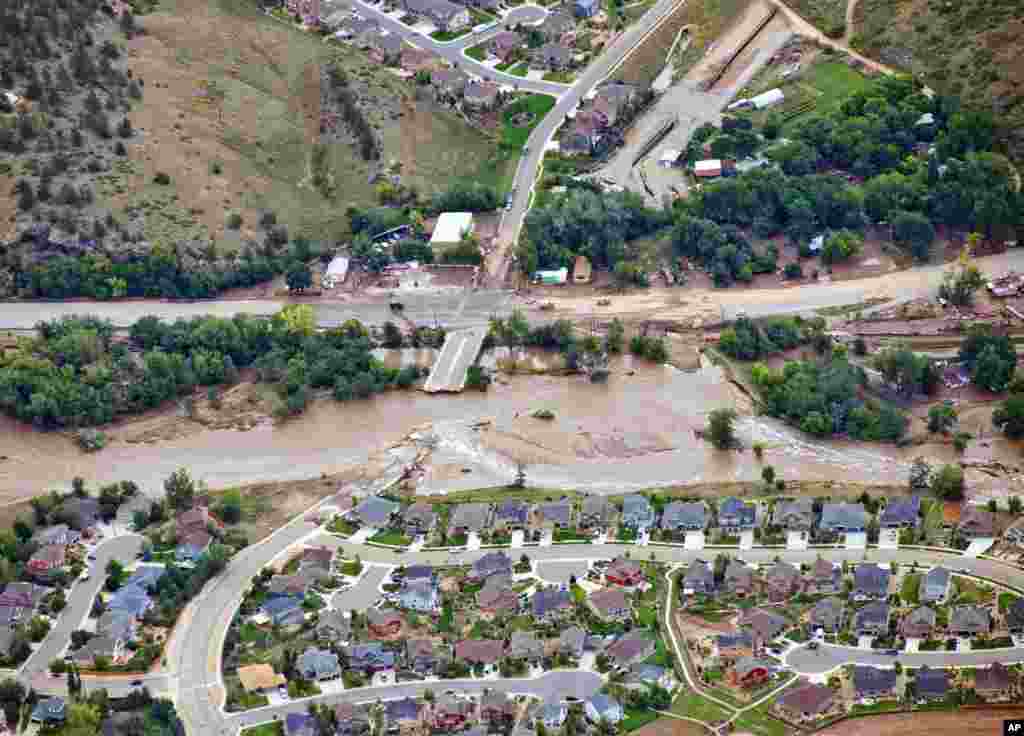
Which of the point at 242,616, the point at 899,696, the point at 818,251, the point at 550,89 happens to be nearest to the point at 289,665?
the point at 242,616

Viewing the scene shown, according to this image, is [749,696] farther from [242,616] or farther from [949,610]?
[242,616]

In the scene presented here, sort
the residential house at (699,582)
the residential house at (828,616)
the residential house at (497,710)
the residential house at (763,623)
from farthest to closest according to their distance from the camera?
1. the residential house at (699,582)
2. the residential house at (828,616)
3. the residential house at (763,623)
4. the residential house at (497,710)

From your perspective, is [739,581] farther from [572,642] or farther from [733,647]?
[572,642]

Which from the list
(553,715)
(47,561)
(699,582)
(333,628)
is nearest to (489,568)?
(333,628)

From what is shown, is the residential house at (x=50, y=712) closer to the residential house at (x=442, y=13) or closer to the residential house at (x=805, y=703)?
the residential house at (x=805, y=703)

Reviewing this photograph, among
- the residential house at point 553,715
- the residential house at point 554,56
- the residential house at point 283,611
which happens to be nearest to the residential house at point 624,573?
the residential house at point 553,715

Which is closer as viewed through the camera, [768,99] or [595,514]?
[595,514]

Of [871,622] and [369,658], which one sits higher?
[871,622]
